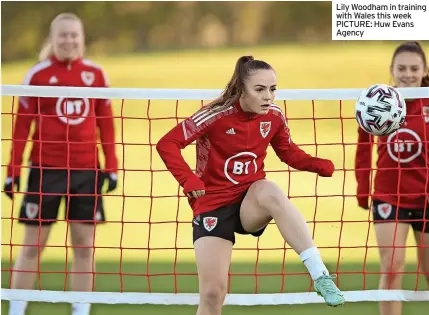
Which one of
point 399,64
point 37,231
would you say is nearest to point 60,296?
point 37,231

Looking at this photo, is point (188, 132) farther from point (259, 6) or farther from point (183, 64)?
point (259, 6)

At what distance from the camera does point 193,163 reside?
1419 centimetres

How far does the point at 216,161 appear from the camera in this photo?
15.7ft

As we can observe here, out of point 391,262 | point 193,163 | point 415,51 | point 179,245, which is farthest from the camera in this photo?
point 193,163

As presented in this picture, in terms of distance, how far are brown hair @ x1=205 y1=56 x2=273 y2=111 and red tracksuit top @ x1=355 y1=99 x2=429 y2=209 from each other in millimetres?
1146

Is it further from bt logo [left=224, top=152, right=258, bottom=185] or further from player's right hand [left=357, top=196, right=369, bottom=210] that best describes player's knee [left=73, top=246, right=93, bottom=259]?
player's right hand [left=357, top=196, right=369, bottom=210]

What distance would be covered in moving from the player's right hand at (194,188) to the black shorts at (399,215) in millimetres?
1403

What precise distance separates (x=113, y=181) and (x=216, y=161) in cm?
154

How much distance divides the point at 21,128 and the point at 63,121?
0.31 meters

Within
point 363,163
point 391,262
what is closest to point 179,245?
point 363,163

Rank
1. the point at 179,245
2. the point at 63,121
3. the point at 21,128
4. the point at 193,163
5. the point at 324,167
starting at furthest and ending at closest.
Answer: the point at 193,163
the point at 179,245
the point at 21,128
the point at 63,121
the point at 324,167

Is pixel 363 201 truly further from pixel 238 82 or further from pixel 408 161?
pixel 238 82

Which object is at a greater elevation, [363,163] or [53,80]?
[53,80]

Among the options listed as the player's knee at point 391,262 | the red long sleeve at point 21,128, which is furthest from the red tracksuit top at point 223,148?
the red long sleeve at point 21,128
